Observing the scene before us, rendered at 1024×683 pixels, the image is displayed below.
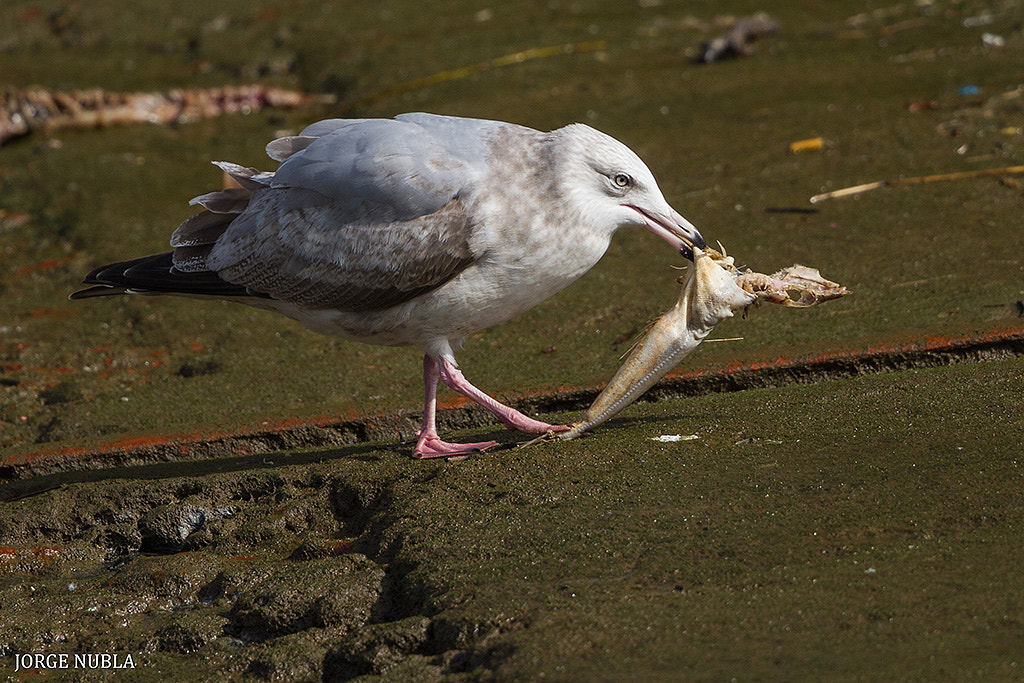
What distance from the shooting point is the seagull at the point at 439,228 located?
12.5 ft

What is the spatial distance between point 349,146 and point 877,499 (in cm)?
223

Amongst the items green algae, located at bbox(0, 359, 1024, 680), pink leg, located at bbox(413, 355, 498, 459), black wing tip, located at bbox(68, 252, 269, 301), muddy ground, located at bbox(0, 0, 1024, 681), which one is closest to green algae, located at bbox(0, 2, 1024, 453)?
muddy ground, located at bbox(0, 0, 1024, 681)

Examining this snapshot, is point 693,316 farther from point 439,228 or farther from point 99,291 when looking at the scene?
point 99,291

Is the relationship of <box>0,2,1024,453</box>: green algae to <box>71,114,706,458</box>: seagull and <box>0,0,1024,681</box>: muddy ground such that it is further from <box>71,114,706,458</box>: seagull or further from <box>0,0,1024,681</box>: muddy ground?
<box>71,114,706,458</box>: seagull

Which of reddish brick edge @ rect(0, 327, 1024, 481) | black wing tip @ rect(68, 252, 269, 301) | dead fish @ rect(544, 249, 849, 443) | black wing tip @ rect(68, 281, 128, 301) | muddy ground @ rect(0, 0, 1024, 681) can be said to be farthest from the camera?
black wing tip @ rect(68, 281, 128, 301)

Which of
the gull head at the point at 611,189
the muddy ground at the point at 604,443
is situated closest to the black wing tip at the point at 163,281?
the muddy ground at the point at 604,443

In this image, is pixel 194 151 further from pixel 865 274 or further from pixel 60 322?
pixel 865 274

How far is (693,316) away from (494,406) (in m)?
0.76

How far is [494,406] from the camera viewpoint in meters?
3.89

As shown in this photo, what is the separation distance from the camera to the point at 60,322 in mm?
5422

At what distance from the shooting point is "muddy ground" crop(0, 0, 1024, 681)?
2523mm

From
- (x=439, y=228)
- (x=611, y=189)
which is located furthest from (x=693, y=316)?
(x=439, y=228)

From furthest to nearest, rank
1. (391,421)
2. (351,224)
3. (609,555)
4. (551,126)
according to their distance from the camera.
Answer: (551,126) → (391,421) → (351,224) → (609,555)

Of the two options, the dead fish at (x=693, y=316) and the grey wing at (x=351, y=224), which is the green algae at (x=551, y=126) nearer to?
the dead fish at (x=693, y=316)
